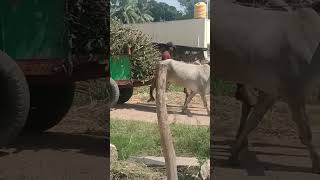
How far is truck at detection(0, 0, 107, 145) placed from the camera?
3727mm

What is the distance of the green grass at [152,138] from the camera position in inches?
145

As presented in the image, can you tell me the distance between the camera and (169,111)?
368 cm

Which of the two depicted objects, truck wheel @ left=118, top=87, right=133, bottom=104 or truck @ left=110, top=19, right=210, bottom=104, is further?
truck wheel @ left=118, top=87, right=133, bottom=104

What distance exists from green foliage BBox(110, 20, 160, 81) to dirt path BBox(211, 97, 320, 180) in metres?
0.59

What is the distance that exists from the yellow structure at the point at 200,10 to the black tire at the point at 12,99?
1299 mm

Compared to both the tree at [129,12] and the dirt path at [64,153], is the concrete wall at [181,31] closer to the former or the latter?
the tree at [129,12]

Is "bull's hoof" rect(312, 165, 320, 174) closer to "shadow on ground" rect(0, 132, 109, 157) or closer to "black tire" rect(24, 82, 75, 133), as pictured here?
"shadow on ground" rect(0, 132, 109, 157)

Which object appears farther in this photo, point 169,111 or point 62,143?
point 62,143

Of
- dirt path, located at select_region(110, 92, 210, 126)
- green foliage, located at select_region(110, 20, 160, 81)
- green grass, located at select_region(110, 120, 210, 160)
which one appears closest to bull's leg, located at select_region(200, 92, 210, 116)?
dirt path, located at select_region(110, 92, 210, 126)

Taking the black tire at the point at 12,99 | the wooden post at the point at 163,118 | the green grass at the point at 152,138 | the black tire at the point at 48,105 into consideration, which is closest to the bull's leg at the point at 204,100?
the green grass at the point at 152,138

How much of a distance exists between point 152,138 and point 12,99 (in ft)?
3.41

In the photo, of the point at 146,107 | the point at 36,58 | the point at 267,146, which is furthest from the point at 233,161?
the point at 36,58

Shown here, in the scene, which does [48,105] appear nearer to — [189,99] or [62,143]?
[62,143]

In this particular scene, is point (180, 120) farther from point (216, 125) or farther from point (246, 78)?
point (246, 78)
